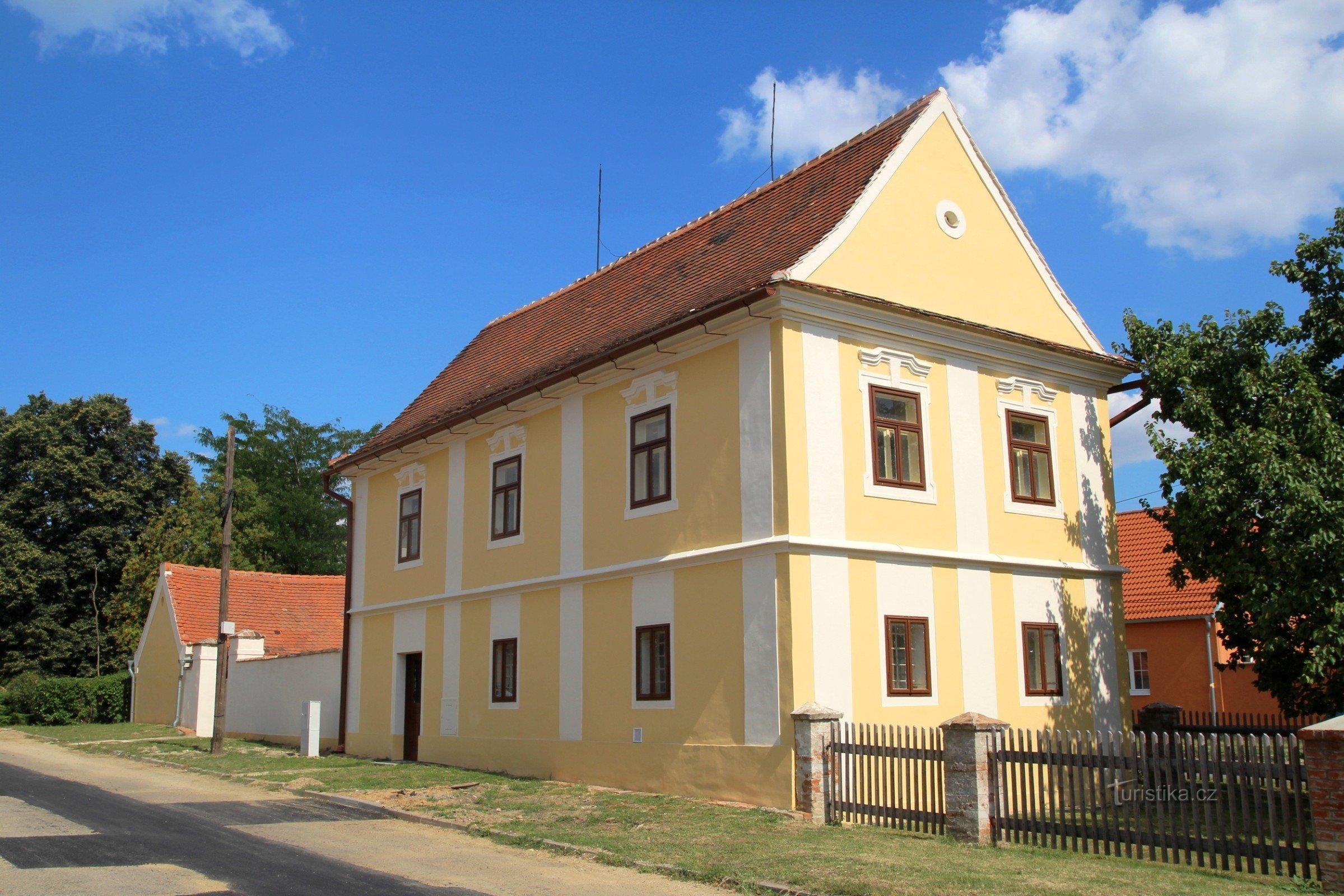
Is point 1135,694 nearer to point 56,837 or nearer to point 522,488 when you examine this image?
point 522,488

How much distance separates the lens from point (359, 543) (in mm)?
24188

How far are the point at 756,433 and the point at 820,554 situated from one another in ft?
5.86

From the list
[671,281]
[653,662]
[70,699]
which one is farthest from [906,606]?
[70,699]

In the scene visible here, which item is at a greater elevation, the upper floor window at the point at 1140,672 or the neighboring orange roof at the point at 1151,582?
the neighboring orange roof at the point at 1151,582

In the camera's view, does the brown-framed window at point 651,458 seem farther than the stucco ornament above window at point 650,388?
No

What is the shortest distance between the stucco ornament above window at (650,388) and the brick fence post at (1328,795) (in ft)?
30.6

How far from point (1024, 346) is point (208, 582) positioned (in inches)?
1080

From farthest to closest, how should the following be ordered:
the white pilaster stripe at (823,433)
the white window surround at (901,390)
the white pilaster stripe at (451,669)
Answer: the white pilaster stripe at (451,669), the white window surround at (901,390), the white pilaster stripe at (823,433)

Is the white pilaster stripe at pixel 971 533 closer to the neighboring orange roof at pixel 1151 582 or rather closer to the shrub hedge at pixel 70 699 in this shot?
the neighboring orange roof at pixel 1151 582

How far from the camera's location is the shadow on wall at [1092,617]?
1650cm

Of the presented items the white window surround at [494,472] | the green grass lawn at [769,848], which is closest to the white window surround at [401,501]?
the white window surround at [494,472]

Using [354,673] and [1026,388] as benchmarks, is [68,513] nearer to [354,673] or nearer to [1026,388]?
[354,673]

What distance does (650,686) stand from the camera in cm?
1577

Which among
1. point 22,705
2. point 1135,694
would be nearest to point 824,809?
point 1135,694
